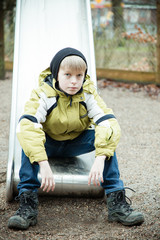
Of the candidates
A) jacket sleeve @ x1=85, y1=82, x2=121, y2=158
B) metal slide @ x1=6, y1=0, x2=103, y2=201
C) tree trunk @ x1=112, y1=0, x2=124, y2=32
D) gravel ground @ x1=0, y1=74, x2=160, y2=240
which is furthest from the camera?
tree trunk @ x1=112, y1=0, x2=124, y2=32

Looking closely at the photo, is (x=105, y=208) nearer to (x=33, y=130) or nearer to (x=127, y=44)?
(x=33, y=130)

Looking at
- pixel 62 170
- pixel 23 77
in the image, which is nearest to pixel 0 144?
pixel 23 77

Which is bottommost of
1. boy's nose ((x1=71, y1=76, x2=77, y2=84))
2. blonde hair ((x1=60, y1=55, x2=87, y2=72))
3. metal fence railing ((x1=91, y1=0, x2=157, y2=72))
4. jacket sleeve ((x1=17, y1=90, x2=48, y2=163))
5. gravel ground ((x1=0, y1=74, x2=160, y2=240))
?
gravel ground ((x1=0, y1=74, x2=160, y2=240))

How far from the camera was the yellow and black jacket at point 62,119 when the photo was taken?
2105 mm

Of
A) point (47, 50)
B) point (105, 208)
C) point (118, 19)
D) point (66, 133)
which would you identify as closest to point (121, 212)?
point (105, 208)

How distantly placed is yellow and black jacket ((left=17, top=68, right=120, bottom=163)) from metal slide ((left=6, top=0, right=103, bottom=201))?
29 cm

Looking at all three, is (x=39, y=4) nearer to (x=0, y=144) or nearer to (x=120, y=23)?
(x=0, y=144)

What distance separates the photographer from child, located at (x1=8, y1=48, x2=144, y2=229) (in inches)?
81.7

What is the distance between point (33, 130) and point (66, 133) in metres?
0.39

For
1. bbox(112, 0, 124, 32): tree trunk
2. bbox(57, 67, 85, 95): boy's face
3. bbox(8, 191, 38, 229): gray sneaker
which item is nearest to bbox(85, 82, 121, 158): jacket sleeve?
bbox(57, 67, 85, 95): boy's face

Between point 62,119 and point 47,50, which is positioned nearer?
point 62,119

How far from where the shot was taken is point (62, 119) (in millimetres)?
2305

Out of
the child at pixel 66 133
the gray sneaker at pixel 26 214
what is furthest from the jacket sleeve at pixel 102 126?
the gray sneaker at pixel 26 214

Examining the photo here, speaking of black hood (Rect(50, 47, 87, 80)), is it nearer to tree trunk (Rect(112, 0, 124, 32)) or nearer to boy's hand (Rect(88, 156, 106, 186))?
boy's hand (Rect(88, 156, 106, 186))
